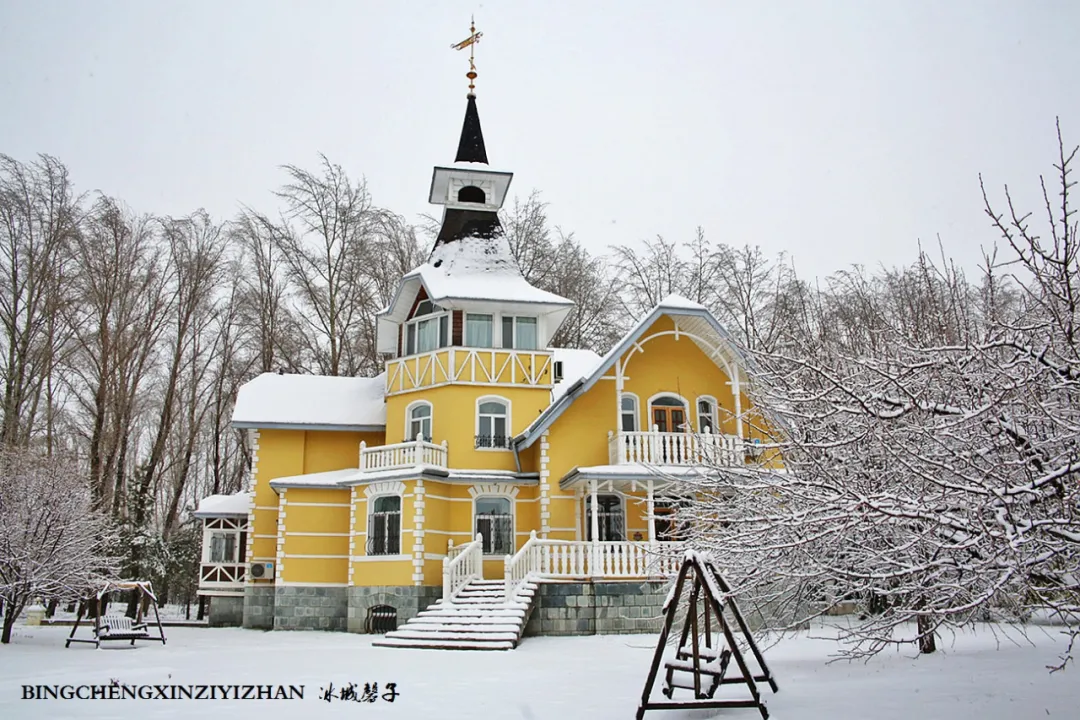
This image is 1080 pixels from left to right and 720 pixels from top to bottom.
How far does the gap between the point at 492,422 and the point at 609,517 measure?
11.7 ft

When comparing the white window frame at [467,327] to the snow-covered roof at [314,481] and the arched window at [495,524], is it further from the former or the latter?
the snow-covered roof at [314,481]

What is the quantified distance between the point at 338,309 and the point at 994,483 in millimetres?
26058

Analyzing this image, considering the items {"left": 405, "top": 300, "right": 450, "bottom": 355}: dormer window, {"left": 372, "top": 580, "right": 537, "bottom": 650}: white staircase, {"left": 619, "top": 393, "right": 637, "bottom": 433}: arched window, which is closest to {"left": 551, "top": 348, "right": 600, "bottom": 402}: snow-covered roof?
{"left": 619, "top": 393, "right": 637, "bottom": 433}: arched window

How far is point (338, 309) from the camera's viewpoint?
1160 inches

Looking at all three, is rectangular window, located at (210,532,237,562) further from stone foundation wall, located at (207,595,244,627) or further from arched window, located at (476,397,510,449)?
arched window, located at (476,397,510,449)

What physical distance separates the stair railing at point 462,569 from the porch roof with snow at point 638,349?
9.13 ft

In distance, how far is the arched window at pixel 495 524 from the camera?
19.7 metres

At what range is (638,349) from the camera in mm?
19406

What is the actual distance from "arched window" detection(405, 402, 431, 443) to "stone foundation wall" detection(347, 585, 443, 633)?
12.3 ft

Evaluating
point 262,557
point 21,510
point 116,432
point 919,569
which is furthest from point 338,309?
point 919,569

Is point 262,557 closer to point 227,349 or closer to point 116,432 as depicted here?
point 116,432

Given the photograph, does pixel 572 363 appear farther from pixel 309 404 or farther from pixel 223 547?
pixel 223 547

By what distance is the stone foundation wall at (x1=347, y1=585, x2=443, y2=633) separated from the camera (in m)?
18.2

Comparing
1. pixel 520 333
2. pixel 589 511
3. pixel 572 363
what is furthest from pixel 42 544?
pixel 572 363
